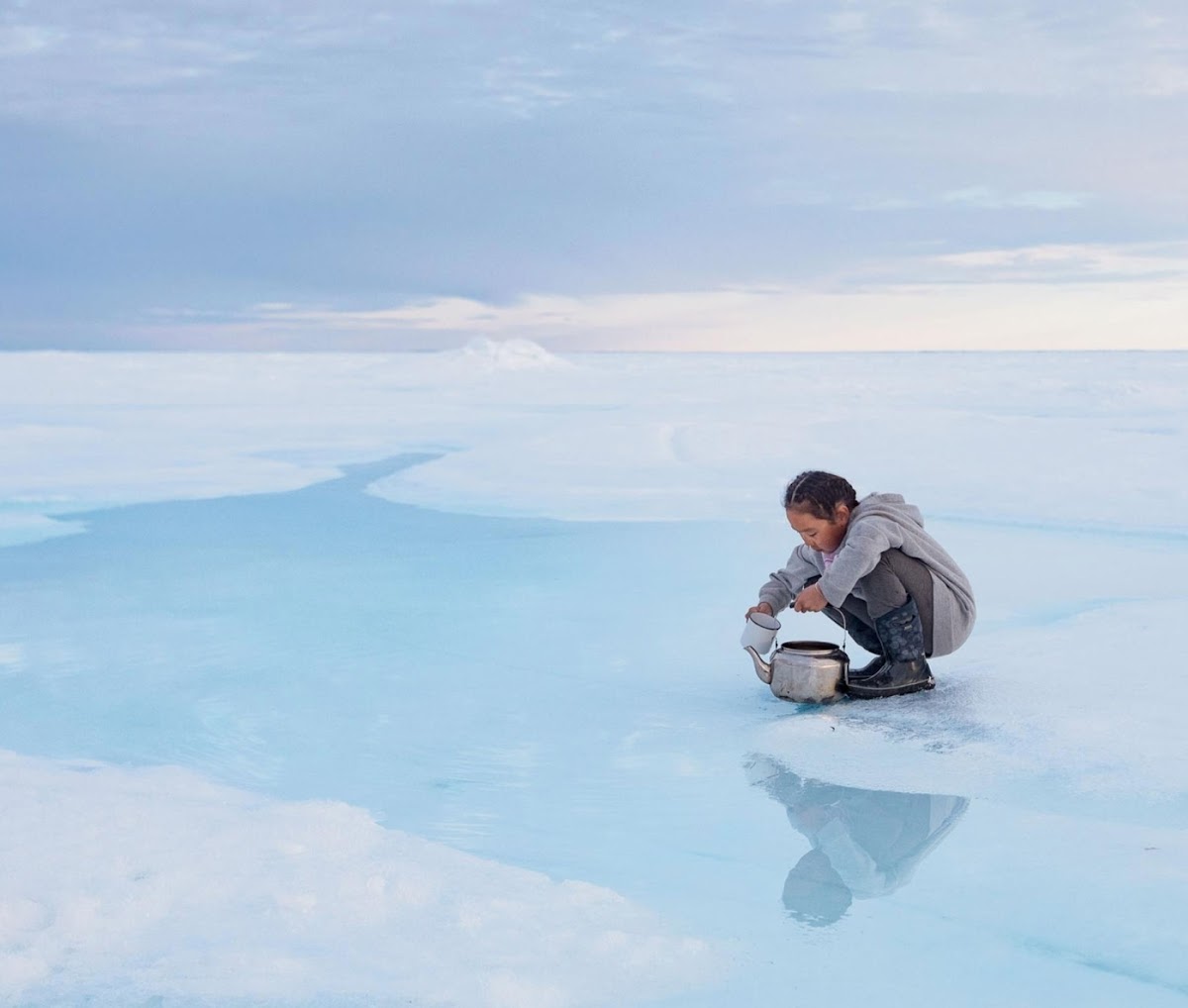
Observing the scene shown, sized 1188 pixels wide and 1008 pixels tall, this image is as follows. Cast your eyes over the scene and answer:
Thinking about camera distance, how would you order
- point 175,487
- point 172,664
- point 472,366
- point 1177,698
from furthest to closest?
point 472,366, point 175,487, point 172,664, point 1177,698

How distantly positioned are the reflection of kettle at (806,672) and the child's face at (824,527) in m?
0.29

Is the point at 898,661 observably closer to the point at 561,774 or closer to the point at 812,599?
the point at 812,599

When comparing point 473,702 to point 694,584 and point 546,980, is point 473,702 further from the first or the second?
point 694,584

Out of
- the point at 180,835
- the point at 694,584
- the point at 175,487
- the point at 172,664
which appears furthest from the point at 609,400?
the point at 180,835

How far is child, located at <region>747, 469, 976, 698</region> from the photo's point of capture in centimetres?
305

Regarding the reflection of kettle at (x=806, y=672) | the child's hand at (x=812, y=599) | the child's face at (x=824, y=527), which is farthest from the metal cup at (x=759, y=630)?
the child's face at (x=824, y=527)

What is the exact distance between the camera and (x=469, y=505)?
8234 mm

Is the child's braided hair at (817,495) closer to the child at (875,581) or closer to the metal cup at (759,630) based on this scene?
the child at (875,581)

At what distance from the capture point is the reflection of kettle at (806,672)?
3256 mm

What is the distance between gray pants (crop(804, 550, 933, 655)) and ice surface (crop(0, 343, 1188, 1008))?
0.25 metres

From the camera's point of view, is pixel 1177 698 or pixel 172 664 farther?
pixel 172 664

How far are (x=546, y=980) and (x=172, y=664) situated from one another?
2510 millimetres

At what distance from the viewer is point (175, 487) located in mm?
9672

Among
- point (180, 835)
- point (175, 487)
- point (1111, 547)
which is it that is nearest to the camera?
point (180, 835)
